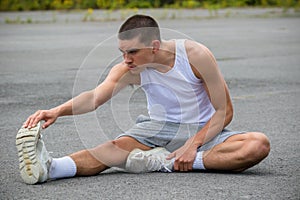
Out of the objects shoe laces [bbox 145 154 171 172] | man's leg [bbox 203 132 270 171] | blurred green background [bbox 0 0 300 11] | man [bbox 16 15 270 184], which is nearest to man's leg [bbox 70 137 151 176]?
man [bbox 16 15 270 184]

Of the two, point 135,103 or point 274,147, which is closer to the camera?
point 274,147

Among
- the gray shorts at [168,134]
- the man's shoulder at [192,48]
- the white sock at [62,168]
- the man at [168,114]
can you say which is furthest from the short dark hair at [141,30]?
the white sock at [62,168]

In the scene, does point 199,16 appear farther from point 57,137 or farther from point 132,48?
point 132,48

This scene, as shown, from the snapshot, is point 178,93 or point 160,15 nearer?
point 178,93

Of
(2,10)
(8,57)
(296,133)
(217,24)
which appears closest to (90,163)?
(296,133)

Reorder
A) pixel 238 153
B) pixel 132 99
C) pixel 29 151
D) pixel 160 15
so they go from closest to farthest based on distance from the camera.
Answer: pixel 29 151
pixel 238 153
pixel 132 99
pixel 160 15

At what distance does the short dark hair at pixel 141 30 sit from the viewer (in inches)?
204

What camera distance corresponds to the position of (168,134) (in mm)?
5527

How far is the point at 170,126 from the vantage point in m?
5.53

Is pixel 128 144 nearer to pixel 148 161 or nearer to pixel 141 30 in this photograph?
pixel 148 161

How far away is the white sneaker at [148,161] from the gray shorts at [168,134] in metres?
0.10

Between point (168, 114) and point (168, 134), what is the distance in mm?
137

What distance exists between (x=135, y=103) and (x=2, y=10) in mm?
18002

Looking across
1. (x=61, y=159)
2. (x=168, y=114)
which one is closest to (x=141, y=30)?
(x=168, y=114)
